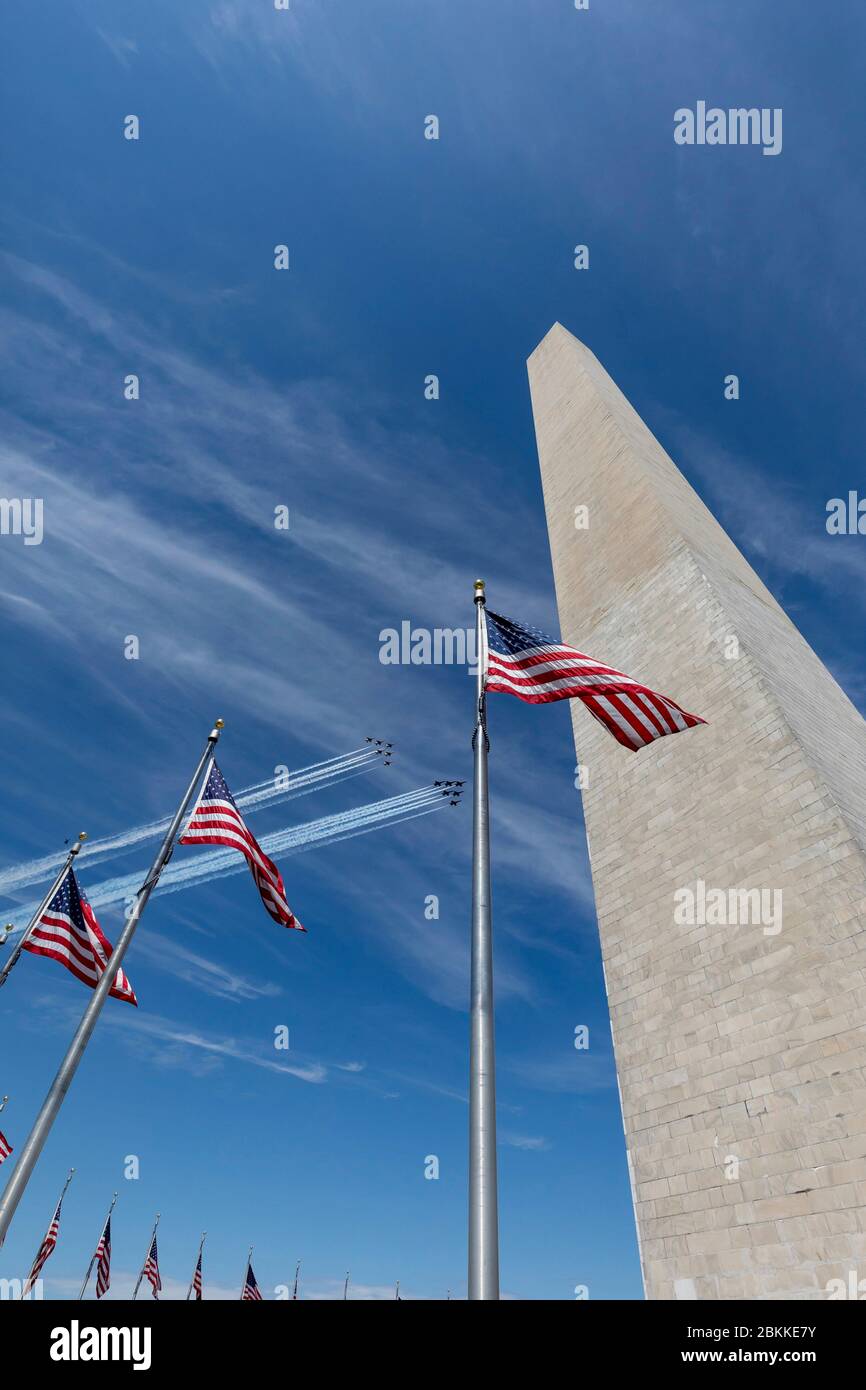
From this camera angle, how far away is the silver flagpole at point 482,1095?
201 inches

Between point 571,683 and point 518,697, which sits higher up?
point 571,683

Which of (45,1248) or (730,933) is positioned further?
(45,1248)

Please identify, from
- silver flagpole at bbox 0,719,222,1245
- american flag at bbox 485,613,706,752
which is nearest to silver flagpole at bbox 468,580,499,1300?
american flag at bbox 485,613,706,752

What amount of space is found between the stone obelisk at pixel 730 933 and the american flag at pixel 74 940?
10.4 metres

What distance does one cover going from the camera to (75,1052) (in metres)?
10.4

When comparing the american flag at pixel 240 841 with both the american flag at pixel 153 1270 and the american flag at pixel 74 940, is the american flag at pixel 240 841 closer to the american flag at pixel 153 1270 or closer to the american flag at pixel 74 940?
the american flag at pixel 74 940

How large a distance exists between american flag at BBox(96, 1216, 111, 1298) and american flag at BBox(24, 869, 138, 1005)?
1156 inches

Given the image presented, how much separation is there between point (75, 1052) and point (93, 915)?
176 inches

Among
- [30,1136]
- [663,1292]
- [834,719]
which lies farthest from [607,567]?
[30,1136]

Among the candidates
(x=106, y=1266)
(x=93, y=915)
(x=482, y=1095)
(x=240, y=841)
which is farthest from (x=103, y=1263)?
(x=482, y=1095)

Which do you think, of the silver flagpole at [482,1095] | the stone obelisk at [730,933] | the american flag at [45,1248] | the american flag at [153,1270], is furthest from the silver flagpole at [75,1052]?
the american flag at [153,1270]

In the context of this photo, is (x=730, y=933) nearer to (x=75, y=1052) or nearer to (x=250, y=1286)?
(x=75, y=1052)

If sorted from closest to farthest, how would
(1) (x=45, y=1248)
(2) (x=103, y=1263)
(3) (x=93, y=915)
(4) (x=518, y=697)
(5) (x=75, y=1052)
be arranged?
(4) (x=518, y=697)
(5) (x=75, y=1052)
(3) (x=93, y=915)
(1) (x=45, y=1248)
(2) (x=103, y=1263)
